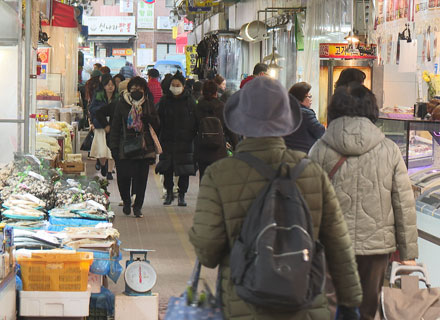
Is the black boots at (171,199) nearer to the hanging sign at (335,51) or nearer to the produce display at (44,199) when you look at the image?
the produce display at (44,199)

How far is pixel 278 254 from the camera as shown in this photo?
340 cm

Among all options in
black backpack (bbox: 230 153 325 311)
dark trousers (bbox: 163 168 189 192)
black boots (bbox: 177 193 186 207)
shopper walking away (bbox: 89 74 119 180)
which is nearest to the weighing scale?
black backpack (bbox: 230 153 325 311)

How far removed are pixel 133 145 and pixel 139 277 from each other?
470 cm

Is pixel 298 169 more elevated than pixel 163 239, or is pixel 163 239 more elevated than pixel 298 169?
pixel 298 169

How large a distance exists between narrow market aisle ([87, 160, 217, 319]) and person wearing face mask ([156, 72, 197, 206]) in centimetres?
72

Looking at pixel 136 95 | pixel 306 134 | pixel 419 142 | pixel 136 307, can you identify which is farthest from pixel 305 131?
pixel 136 95

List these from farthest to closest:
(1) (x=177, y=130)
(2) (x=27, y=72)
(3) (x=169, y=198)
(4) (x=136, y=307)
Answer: (3) (x=169, y=198)
(1) (x=177, y=130)
(2) (x=27, y=72)
(4) (x=136, y=307)

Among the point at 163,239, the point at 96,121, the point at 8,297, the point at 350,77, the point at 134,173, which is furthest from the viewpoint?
the point at 96,121

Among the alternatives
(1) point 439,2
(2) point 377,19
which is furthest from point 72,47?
(1) point 439,2

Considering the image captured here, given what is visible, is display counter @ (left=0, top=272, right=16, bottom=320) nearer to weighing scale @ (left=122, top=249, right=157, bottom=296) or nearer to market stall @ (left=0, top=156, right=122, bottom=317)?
market stall @ (left=0, top=156, right=122, bottom=317)

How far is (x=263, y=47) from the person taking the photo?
25.0 metres

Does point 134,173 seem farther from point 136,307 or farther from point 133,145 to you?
point 136,307

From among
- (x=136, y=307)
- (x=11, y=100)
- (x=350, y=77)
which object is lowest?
(x=136, y=307)

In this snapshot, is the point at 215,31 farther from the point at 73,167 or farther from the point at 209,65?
the point at 73,167
